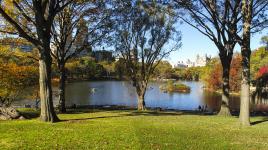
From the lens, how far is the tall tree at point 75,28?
996 inches

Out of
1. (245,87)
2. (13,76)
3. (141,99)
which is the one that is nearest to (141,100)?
(141,99)

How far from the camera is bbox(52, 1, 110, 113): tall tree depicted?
25.3 meters

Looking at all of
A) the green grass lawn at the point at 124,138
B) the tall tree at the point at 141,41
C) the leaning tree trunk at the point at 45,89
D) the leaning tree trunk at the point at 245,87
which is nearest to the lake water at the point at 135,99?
the tall tree at the point at 141,41

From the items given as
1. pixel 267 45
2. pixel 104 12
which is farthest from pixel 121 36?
pixel 267 45

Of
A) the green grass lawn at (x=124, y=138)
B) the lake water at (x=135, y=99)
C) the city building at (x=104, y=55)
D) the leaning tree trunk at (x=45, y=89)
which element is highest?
the city building at (x=104, y=55)

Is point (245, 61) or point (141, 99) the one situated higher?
point (245, 61)

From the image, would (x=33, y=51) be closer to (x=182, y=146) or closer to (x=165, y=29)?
(x=165, y=29)

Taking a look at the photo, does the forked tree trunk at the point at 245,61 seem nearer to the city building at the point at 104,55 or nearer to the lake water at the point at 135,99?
the city building at the point at 104,55

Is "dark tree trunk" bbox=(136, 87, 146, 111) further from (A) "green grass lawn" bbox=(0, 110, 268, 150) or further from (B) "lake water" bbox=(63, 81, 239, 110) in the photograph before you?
(A) "green grass lawn" bbox=(0, 110, 268, 150)

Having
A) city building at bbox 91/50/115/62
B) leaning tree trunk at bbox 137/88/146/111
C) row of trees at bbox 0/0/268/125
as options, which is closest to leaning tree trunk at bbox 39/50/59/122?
row of trees at bbox 0/0/268/125

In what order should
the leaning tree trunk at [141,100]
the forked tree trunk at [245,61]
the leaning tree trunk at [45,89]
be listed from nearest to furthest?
the leaning tree trunk at [45,89], the forked tree trunk at [245,61], the leaning tree trunk at [141,100]

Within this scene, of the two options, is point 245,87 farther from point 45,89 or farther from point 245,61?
point 45,89

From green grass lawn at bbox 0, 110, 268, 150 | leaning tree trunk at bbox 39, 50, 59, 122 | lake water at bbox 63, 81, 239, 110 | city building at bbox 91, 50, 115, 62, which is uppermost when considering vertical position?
city building at bbox 91, 50, 115, 62

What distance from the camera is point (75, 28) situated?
87.4ft
